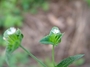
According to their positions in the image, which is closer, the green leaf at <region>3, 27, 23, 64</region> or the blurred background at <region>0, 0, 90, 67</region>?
the green leaf at <region>3, 27, 23, 64</region>

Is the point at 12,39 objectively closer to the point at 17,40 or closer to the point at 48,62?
the point at 17,40

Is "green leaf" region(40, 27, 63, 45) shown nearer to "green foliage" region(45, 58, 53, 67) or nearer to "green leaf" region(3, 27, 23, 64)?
"green leaf" region(3, 27, 23, 64)

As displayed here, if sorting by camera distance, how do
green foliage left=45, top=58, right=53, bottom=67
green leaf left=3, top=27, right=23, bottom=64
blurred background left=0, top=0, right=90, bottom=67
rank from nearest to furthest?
1. green leaf left=3, top=27, right=23, bottom=64
2. green foliage left=45, top=58, right=53, bottom=67
3. blurred background left=0, top=0, right=90, bottom=67

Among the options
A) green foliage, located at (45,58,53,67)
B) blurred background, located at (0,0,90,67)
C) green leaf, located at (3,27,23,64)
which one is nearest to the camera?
green leaf, located at (3,27,23,64)

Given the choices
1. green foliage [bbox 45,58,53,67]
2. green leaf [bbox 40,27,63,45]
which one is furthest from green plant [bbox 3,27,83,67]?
green foliage [bbox 45,58,53,67]

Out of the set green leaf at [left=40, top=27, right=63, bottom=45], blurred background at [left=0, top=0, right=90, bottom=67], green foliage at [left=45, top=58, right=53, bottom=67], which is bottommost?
green leaf at [left=40, top=27, right=63, bottom=45]

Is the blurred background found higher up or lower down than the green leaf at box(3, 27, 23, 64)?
higher up

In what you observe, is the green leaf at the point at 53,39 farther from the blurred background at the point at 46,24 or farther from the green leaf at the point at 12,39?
the blurred background at the point at 46,24

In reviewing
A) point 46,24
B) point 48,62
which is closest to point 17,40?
point 48,62
